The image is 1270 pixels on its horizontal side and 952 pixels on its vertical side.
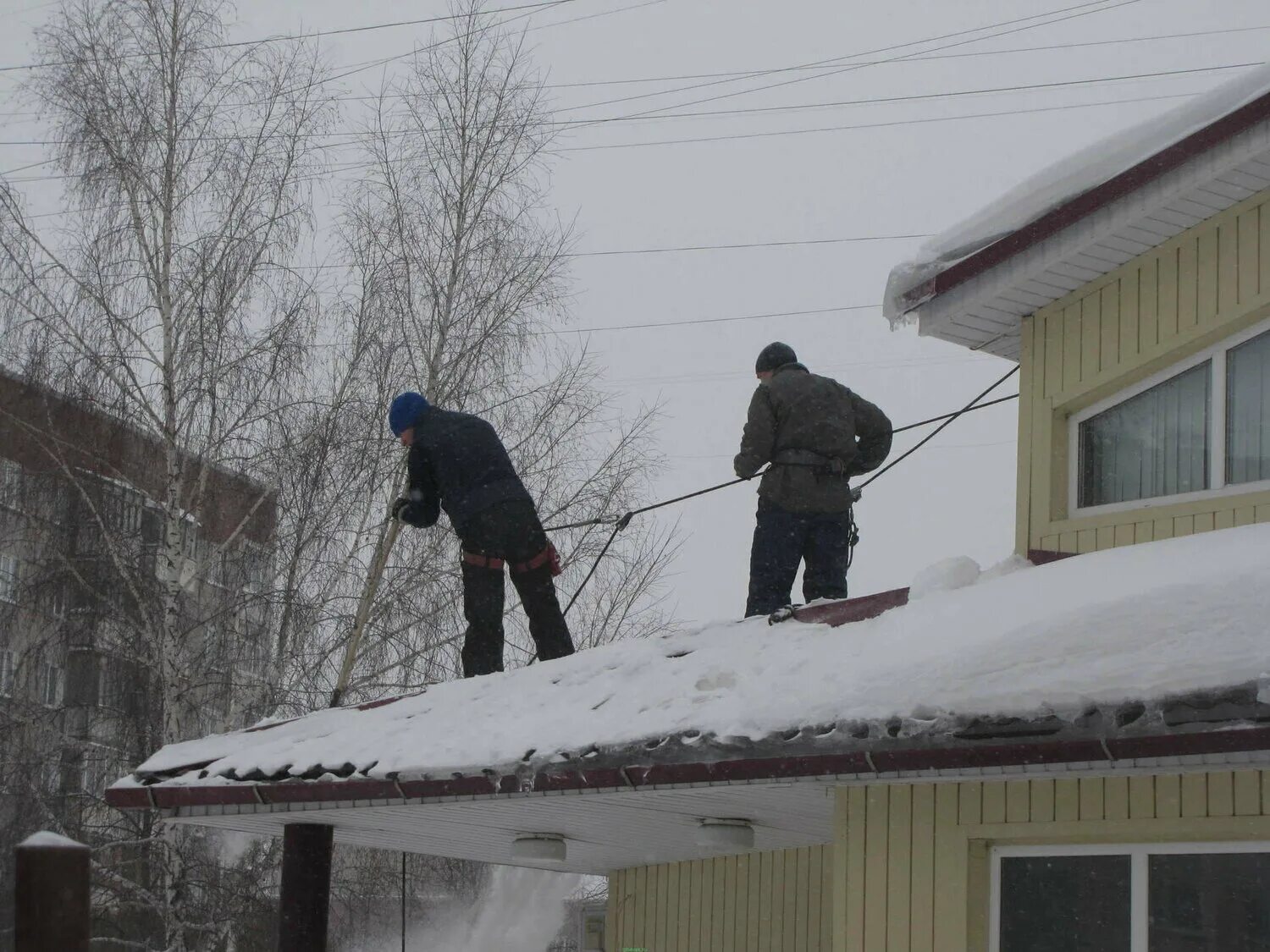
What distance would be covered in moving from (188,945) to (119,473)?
4.16 m

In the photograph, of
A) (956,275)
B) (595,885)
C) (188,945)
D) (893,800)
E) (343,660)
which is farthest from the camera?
(595,885)

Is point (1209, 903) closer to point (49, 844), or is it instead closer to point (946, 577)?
point (946, 577)

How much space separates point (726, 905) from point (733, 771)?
404 cm

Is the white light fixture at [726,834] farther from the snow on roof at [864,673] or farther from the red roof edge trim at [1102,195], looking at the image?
the red roof edge trim at [1102,195]

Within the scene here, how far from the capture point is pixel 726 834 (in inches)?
255

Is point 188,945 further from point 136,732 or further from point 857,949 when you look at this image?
point 857,949

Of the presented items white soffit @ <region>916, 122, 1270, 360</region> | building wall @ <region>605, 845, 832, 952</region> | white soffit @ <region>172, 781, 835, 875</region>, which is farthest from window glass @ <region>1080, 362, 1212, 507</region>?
building wall @ <region>605, 845, 832, 952</region>

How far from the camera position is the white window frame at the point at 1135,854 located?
4516 millimetres

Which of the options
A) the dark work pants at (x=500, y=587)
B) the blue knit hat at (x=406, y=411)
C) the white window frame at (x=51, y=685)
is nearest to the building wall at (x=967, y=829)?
the dark work pants at (x=500, y=587)

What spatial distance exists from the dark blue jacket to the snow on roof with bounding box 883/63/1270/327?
88.4 inches

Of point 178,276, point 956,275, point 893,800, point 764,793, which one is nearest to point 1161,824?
point 893,800

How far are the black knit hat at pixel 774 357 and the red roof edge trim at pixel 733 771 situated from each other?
9.39 ft

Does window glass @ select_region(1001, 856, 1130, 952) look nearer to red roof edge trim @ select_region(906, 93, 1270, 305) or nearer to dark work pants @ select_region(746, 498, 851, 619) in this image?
dark work pants @ select_region(746, 498, 851, 619)

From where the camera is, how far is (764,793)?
5598 millimetres
